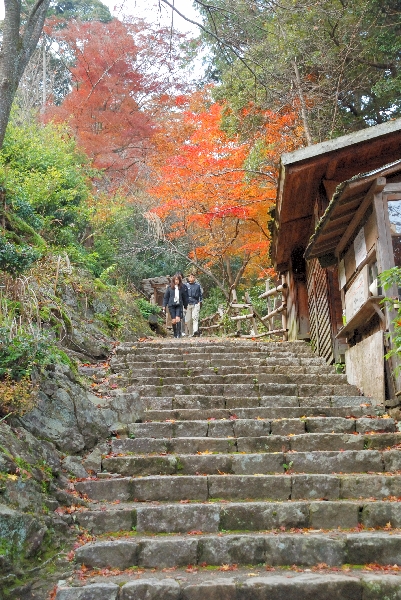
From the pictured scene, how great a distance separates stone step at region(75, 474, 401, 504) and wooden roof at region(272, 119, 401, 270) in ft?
15.9

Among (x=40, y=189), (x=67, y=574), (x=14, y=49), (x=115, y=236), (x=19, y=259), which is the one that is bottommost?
(x=67, y=574)

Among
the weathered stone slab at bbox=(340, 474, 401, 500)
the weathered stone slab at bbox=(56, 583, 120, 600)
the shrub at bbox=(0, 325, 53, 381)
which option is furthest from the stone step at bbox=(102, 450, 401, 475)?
the weathered stone slab at bbox=(56, 583, 120, 600)

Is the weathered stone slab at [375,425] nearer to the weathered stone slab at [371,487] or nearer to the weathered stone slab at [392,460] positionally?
the weathered stone slab at [392,460]

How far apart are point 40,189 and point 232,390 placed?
811cm

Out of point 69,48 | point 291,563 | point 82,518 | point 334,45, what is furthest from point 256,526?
point 69,48

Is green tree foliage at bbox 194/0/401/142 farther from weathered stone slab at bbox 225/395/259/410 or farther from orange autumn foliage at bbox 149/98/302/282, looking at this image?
weathered stone slab at bbox 225/395/259/410

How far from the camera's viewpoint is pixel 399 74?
52.8 feet

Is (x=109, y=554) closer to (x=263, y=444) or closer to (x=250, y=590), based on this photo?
(x=250, y=590)

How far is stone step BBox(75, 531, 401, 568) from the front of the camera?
438cm

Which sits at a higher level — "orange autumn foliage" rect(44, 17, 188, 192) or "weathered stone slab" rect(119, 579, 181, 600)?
"orange autumn foliage" rect(44, 17, 188, 192)

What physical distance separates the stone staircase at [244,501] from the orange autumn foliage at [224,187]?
30.7 feet

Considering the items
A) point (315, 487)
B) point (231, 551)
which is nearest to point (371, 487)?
point (315, 487)

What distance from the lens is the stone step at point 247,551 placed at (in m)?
4.38

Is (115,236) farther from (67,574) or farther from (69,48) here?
(67,574)
